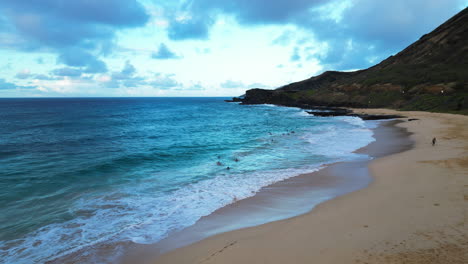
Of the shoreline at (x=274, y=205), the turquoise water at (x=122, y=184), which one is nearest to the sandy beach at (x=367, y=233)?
→ the shoreline at (x=274, y=205)

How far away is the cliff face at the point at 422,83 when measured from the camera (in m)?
58.1

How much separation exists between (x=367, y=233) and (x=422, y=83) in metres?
78.7

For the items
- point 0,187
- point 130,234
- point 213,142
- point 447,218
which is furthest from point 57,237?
point 213,142

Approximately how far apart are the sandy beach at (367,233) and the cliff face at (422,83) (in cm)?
4283

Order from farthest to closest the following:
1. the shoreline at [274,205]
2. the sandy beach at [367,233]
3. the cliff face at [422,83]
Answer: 1. the cliff face at [422,83]
2. the shoreline at [274,205]
3. the sandy beach at [367,233]

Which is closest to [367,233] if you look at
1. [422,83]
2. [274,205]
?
[274,205]

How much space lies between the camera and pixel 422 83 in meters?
69.2

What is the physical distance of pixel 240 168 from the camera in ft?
61.9

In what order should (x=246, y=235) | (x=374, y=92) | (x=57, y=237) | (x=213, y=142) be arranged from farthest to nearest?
(x=374, y=92) → (x=213, y=142) → (x=57, y=237) → (x=246, y=235)

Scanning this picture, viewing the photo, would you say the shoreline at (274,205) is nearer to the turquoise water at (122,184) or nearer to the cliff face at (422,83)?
the turquoise water at (122,184)

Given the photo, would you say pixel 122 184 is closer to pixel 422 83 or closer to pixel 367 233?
pixel 367 233

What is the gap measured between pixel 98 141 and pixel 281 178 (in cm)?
2494

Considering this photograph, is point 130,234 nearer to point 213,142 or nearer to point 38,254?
point 38,254

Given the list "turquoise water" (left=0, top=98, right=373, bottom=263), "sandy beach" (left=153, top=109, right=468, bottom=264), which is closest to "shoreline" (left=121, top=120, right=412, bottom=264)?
"sandy beach" (left=153, top=109, right=468, bottom=264)
